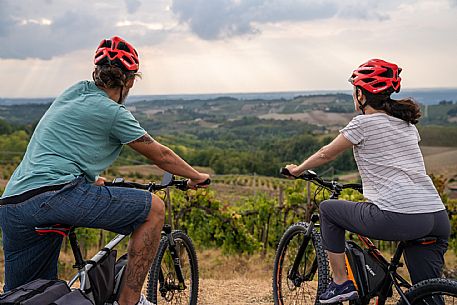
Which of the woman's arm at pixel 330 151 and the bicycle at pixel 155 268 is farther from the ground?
the woman's arm at pixel 330 151

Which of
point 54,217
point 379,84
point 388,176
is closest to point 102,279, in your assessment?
point 54,217

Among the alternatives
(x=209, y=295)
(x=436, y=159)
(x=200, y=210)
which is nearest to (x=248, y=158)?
(x=436, y=159)

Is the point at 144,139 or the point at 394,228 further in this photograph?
the point at 394,228

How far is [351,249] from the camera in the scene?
4375 mm

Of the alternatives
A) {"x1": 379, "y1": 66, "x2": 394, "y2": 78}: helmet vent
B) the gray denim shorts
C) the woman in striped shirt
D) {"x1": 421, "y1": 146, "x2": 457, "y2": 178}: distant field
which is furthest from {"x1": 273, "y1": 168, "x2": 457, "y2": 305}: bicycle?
{"x1": 421, "y1": 146, "x2": 457, "y2": 178}: distant field

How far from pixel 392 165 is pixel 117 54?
1.87 metres

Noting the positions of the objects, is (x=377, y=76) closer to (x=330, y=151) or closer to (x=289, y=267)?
(x=330, y=151)

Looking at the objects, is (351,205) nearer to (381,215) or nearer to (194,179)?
(381,215)

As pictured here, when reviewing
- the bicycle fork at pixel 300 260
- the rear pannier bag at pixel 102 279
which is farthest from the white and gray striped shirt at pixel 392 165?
the rear pannier bag at pixel 102 279

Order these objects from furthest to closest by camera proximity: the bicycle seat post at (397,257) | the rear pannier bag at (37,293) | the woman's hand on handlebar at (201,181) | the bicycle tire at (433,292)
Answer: the woman's hand on handlebar at (201,181) → the bicycle seat post at (397,257) → the bicycle tire at (433,292) → the rear pannier bag at (37,293)

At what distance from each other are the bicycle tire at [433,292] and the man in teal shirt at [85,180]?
1.57 meters

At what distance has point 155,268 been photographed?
4.41 m

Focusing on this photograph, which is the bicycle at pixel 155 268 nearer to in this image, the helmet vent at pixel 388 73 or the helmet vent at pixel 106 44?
the helmet vent at pixel 106 44

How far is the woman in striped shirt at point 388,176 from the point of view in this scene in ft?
12.4
